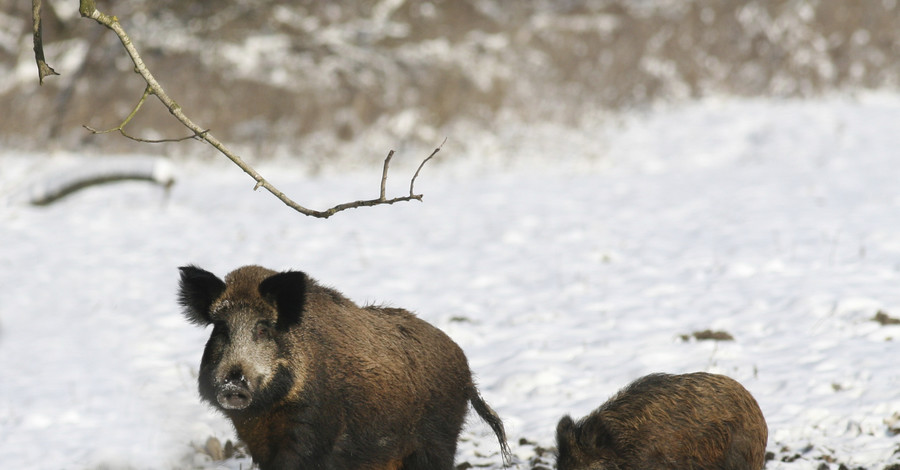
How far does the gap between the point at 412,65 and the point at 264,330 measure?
1807cm

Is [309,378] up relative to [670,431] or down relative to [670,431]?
up

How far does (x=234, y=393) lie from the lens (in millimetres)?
3941

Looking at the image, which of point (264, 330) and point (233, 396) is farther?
point (264, 330)

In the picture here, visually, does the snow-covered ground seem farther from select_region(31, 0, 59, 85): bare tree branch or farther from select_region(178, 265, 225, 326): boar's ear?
select_region(31, 0, 59, 85): bare tree branch

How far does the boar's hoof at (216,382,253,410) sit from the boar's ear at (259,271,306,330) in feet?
1.55

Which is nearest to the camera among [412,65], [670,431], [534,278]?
[670,431]

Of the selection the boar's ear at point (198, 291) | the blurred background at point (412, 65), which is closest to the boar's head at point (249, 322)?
the boar's ear at point (198, 291)

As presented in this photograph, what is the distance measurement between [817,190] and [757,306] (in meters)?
6.19

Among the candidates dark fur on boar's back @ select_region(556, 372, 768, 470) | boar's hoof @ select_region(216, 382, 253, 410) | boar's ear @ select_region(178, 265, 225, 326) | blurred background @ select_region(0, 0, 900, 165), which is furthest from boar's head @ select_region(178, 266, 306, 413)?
blurred background @ select_region(0, 0, 900, 165)

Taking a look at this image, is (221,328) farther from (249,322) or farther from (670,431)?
(670,431)

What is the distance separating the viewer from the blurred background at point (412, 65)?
18.7 m

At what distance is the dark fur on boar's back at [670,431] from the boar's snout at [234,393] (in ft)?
5.44

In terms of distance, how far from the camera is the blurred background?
18.7 meters

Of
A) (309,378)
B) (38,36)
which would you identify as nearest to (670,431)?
(309,378)
